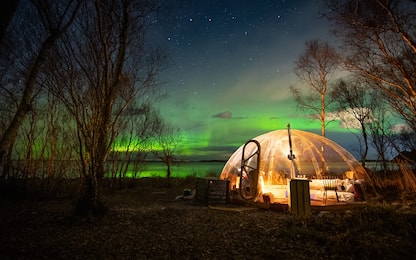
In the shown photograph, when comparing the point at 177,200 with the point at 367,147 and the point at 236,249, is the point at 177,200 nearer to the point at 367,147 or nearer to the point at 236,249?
the point at 236,249

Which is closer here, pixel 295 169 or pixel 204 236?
pixel 204 236

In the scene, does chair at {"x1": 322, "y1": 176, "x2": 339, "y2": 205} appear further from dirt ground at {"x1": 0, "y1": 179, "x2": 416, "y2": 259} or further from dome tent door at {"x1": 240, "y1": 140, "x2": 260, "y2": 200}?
dirt ground at {"x1": 0, "y1": 179, "x2": 416, "y2": 259}

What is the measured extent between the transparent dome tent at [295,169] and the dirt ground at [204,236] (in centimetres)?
226

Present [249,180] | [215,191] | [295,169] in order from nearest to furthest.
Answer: [215,191], [249,180], [295,169]

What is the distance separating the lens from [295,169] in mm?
10141

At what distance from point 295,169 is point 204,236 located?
238 inches

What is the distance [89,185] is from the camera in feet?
22.5

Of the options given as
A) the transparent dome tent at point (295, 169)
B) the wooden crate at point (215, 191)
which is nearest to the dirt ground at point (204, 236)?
the wooden crate at point (215, 191)

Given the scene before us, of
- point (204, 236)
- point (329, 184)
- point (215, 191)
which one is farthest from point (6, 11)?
point (329, 184)

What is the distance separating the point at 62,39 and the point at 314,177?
32.1 ft

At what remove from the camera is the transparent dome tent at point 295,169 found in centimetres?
935

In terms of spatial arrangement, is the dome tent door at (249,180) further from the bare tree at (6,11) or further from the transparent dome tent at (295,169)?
the bare tree at (6,11)

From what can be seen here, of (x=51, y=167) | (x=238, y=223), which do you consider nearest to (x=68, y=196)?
(x=51, y=167)

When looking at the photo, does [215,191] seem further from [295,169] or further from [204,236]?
[204,236]
